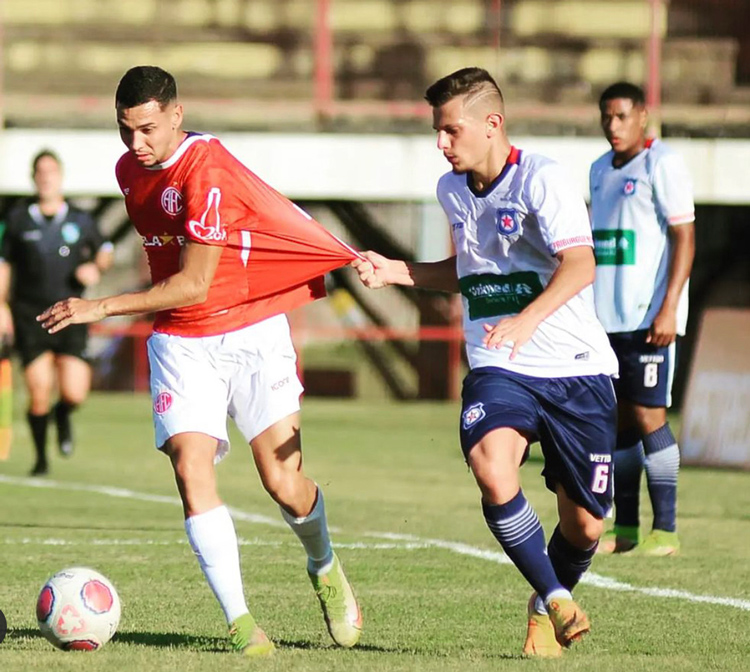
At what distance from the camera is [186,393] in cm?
634

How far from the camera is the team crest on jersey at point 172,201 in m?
6.36

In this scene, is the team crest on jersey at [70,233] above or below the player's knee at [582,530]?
above

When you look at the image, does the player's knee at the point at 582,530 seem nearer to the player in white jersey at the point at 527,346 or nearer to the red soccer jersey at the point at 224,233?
the player in white jersey at the point at 527,346

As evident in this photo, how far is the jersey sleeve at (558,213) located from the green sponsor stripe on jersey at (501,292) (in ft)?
0.60

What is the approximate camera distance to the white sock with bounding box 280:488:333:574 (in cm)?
665

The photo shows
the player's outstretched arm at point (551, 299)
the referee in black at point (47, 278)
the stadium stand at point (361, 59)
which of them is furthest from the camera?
the stadium stand at point (361, 59)

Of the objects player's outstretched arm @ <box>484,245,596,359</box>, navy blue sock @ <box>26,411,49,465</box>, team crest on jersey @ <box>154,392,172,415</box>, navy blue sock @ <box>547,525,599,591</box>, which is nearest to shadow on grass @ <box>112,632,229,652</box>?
team crest on jersey @ <box>154,392,172,415</box>

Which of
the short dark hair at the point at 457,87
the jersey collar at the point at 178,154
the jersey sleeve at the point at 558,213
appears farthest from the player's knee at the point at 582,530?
the jersey collar at the point at 178,154

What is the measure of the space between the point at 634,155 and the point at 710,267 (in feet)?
45.8

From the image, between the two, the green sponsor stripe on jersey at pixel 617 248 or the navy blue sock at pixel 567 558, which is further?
the green sponsor stripe on jersey at pixel 617 248

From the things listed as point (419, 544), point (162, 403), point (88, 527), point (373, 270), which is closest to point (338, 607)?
point (162, 403)

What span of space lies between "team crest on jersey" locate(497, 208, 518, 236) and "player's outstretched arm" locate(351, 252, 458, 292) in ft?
1.54

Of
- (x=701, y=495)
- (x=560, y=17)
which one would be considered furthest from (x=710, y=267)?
(x=701, y=495)

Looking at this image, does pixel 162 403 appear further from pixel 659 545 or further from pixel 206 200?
pixel 659 545
